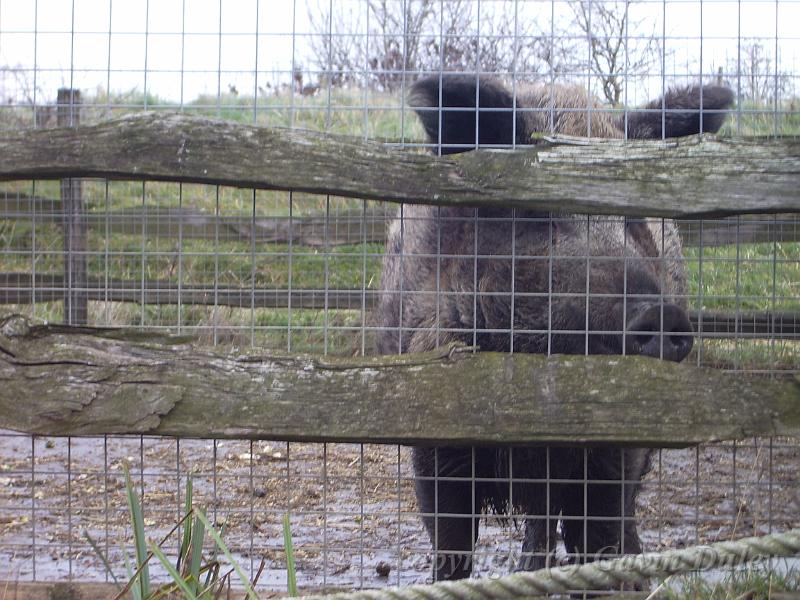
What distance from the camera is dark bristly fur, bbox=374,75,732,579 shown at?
3459 mm

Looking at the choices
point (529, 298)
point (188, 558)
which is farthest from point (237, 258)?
point (188, 558)

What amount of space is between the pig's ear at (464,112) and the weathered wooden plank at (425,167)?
0.81 meters

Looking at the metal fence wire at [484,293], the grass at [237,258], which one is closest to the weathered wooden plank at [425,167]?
the metal fence wire at [484,293]

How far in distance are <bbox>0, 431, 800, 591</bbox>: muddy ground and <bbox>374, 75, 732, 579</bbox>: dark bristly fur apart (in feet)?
0.66

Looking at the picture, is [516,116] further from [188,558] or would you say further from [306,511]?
[188,558]

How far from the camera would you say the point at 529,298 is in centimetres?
371

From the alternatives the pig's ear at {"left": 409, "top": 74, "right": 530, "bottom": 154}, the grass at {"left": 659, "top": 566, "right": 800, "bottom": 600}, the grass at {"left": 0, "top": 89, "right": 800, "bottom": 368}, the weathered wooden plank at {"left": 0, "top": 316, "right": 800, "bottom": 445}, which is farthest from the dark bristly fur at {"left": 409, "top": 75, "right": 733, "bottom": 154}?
the grass at {"left": 0, "top": 89, "right": 800, "bottom": 368}

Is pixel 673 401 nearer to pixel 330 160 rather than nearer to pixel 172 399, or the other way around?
pixel 330 160

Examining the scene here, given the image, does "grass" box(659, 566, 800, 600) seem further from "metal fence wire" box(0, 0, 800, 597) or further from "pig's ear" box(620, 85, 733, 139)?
"pig's ear" box(620, 85, 733, 139)

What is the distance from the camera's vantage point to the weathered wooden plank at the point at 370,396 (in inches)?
110

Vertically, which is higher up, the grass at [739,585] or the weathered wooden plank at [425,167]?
the weathered wooden plank at [425,167]

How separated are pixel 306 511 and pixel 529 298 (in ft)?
4.08

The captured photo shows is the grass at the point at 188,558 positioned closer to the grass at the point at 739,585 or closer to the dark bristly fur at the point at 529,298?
the dark bristly fur at the point at 529,298

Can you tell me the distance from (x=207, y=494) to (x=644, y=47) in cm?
355
